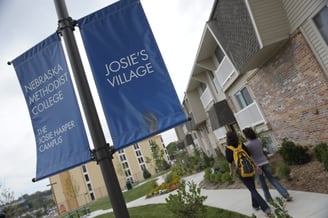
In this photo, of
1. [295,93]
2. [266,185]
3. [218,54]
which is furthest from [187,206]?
[218,54]

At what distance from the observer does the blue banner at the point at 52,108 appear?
3.29 metres

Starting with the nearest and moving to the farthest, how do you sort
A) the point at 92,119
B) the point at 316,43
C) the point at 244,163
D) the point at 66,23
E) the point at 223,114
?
the point at 92,119 < the point at 66,23 < the point at 244,163 < the point at 316,43 < the point at 223,114

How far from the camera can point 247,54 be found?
10289mm

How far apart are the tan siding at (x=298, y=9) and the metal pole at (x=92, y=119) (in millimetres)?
7252

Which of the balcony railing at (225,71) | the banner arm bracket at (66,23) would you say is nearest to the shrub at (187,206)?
the banner arm bracket at (66,23)

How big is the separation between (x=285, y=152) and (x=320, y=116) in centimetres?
165

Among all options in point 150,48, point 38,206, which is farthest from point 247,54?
point 38,206

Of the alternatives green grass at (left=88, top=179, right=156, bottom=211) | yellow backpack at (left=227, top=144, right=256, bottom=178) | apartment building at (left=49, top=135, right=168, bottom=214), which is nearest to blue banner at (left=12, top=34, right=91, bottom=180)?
yellow backpack at (left=227, top=144, right=256, bottom=178)

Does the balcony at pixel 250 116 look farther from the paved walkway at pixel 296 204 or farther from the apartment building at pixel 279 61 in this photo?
the paved walkway at pixel 296 204

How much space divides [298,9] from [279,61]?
2178mm

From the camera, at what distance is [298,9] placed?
334 inches

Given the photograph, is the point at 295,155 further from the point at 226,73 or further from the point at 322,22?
the point at 226,73

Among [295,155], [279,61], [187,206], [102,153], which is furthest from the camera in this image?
[279,61]

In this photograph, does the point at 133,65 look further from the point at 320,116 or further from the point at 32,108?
the point at 320,116
